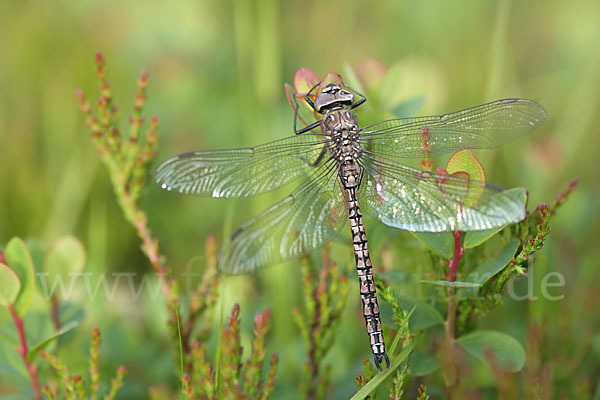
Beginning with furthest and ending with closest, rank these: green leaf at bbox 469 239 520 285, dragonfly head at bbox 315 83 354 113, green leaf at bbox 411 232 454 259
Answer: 1. dragonfly head at bbox 315 83 354 113
2. green leaf at bbox 411 232 454 259
3. green leaf at bbox 469 239 520 285

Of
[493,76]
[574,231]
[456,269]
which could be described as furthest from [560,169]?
[456,269]

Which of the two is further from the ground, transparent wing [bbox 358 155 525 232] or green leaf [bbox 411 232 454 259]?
transparent wing [bbox 358 155 525 232]

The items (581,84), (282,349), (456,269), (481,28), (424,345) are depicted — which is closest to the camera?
(456,269)

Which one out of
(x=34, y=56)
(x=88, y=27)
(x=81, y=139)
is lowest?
(x=81, y=139)

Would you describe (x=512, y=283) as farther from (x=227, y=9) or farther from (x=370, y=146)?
(x=227, y=9)

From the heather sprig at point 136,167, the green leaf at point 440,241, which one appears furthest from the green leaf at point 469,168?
the heather sprig at point 136,167

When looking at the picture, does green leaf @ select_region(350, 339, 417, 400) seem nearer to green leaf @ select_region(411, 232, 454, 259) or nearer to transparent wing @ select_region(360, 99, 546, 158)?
green leaf @ select_region(411, 232, 454, 259)

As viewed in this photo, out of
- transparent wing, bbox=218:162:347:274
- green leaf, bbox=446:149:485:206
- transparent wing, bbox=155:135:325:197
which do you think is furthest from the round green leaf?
green leaf, bbox=446:149:485:206

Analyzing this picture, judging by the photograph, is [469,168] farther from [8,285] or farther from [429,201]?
[8,285]

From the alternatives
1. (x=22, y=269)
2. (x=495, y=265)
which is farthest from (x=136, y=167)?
(x=495, y=265)
